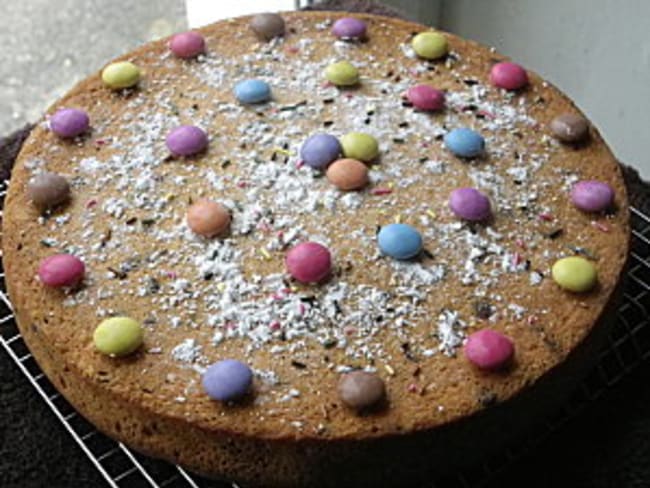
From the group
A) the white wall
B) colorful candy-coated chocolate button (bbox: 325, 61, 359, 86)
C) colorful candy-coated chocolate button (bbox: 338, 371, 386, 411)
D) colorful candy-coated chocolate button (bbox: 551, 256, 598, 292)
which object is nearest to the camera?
colorful candy-coated chocolate button (bbox: 338, 371, 386, 411)

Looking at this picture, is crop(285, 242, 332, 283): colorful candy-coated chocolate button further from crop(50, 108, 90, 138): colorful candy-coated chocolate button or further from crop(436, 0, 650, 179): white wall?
crop(436, 0, 650, 179): white wall

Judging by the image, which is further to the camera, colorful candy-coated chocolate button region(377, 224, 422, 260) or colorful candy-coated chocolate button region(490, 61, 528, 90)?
colorful candy-coated chocolate button region(490, 61, 528, 90)

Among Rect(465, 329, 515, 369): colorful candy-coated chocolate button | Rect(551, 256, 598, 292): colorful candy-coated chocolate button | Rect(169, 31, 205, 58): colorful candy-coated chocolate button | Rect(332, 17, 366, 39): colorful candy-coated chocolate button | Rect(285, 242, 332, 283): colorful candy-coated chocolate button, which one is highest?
Rect(332, 17, 366, 39): colorful candy-coated chocolate button

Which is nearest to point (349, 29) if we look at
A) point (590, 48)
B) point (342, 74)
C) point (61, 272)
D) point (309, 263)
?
point (342, 74)

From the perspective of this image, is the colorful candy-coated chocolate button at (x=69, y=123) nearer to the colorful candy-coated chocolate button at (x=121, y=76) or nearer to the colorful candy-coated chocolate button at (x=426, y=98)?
the colorful candy-coated chocolate button at (x=121, y=76)

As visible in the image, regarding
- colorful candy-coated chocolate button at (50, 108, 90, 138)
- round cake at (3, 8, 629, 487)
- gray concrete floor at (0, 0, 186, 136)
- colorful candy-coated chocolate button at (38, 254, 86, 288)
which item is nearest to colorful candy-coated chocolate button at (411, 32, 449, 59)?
round cake at (3, 8, 629, 487)

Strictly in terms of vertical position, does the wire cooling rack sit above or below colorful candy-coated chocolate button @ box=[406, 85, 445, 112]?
below
